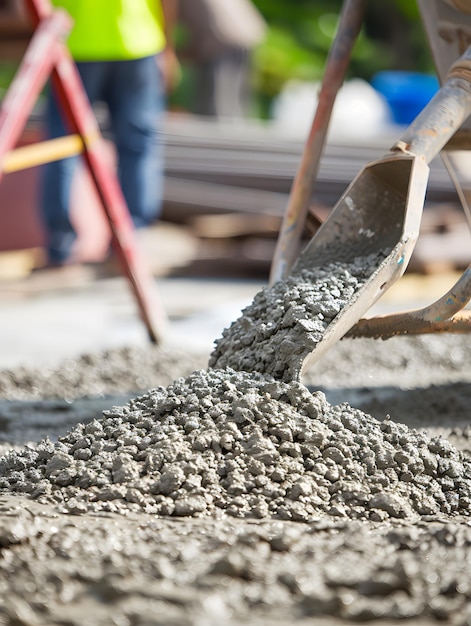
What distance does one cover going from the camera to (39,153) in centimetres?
364

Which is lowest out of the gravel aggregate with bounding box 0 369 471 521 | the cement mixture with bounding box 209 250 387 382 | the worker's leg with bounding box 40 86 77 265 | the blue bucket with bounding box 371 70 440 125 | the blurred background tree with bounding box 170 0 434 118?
the gravel aggregate with bounding box 0 369 471 521

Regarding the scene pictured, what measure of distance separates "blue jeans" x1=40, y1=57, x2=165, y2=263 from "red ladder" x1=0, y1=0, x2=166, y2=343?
141cm

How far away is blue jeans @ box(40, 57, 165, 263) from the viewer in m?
5.25

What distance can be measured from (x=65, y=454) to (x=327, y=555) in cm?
67

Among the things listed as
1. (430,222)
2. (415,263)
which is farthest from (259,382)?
(430,222)

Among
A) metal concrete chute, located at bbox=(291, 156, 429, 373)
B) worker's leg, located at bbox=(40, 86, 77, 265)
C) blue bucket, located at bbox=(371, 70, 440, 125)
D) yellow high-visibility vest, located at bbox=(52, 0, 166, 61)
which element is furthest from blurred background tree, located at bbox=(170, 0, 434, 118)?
metal concrete chute, located at bbox=(291, 156, 429, 373)

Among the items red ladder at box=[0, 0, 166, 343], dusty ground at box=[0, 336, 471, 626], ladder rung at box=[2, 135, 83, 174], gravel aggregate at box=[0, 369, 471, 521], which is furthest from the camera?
ladder rung at box=[2, 135, 83, 174]

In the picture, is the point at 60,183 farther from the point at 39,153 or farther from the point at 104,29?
the point at 39,153

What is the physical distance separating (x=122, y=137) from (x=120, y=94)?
0.76 feet

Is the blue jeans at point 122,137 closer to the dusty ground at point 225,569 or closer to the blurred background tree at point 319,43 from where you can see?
the dusty ground at point 225,569

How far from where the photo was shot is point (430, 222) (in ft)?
19.8

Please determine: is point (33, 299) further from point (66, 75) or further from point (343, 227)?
point (343, 227)

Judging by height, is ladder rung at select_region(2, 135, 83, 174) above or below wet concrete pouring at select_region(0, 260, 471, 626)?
above

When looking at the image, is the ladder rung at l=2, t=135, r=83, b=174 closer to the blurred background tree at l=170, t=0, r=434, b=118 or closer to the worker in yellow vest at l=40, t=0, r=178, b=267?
the worker in yellow vest at l=40, t=0, r=178, b=267
